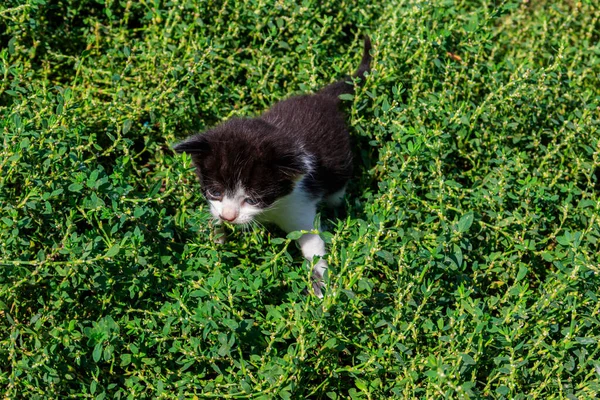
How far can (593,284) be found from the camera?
11.5ft

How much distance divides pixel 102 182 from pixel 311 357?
48.9 inches

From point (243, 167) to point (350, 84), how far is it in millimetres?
1168

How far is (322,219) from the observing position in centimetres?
446

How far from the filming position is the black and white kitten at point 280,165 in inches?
148

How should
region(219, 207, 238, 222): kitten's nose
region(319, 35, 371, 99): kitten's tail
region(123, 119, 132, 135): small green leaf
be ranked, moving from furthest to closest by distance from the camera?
region(319, 35, 371, 99): kitten's tail → region(123, 119, 132, 135): small green leaf → region(219, 207, 238, 222): kitten's nose

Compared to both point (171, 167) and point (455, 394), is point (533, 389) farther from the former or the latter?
point (171, 167)

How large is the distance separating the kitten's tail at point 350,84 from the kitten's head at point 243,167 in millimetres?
907

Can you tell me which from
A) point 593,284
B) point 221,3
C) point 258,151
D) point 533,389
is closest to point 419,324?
point 533,389

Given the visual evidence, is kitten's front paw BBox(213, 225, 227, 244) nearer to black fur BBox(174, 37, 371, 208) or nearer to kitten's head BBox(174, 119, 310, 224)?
kitten's head BBox(174, 119, 310, 224)

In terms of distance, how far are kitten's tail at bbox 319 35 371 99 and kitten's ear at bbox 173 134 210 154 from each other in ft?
3.61

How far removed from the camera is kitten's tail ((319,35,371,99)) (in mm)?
4664

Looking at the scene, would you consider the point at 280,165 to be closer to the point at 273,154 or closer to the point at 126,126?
the point at 273,154

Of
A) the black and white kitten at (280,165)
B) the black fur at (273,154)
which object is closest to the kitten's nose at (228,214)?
the black and white kitten at (280,165)

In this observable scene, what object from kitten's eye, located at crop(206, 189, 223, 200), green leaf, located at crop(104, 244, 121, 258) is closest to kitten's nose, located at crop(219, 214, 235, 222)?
kitten's eye, located at crop(206, 189, 223, 200)
